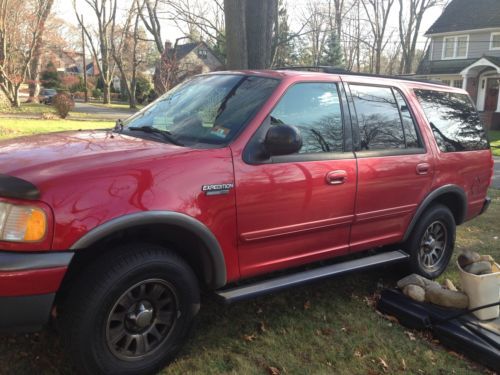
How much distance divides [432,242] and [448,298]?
37.3 inches

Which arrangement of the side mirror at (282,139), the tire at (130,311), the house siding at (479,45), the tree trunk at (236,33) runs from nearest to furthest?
the tire at (130,311)
the side mirror at (282,139)
the tree trunk at (236,33)
the house siding at (479,45)

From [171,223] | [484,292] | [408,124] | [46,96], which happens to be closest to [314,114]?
[408,124]

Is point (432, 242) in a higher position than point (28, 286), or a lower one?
lower

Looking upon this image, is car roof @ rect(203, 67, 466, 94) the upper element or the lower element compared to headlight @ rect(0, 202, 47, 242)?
upper

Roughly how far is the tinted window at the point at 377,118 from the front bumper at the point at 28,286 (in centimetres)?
254

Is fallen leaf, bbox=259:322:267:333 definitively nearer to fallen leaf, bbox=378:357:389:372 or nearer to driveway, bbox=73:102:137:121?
fallen leaf, bbox=378:357:389:372

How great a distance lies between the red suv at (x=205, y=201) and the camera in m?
2.54

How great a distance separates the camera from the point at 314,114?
3.75 m

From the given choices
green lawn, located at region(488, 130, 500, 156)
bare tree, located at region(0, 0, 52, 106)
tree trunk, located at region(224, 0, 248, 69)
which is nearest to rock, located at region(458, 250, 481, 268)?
tree trunk, located at region(224, 0, 248, 69)

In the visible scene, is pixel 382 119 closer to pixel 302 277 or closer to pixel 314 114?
pixel 314 114

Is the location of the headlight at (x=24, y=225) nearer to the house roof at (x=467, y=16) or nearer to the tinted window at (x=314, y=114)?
the tinted window at (x=314, y=114)

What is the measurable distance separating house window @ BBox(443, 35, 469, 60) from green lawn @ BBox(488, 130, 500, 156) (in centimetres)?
813

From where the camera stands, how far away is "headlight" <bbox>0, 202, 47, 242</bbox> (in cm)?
246

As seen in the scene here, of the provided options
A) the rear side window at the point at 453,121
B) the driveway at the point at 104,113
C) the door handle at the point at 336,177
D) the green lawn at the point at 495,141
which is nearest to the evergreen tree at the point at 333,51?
the green lawn at the point at 495,141
